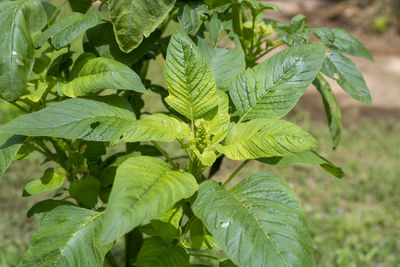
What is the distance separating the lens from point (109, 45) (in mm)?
1040

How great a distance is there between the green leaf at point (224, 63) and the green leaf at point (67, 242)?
443 millimetres

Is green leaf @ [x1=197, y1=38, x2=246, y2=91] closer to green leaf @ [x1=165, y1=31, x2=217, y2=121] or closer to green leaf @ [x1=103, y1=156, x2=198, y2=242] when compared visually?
green leaf @ [x1=165, y1=31, x2=217, y2=121]

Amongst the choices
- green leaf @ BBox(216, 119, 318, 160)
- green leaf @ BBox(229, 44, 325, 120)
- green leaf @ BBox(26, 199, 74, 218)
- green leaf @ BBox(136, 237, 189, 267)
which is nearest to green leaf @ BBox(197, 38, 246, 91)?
green leaf @ BBox(229, 44, 325, 120)

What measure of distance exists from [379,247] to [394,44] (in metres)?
4.53

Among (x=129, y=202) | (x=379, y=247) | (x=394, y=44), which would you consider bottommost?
(x=394, y=44)

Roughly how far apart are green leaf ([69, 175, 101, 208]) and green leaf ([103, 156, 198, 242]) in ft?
1.00

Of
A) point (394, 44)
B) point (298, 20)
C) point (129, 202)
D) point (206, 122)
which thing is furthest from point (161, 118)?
point (394, 44)

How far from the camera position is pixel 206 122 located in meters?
0.96

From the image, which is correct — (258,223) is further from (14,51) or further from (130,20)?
(14,51)

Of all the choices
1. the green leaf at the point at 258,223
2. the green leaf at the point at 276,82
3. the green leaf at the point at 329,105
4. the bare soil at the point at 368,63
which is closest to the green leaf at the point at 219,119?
the green leaf at the point at 276,82

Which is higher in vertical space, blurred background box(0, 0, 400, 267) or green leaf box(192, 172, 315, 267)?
green leaf box(192, 172, 315, 267)

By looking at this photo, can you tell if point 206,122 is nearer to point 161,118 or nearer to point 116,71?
point 161,118

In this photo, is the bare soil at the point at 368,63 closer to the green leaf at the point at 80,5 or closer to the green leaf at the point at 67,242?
the green leaf at the point at 80,5

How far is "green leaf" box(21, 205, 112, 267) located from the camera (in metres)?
0.85
